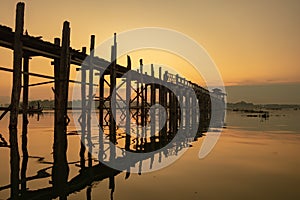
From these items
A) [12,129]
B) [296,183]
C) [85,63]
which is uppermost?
[85,63]

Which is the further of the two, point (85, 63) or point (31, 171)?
point (85, 63)

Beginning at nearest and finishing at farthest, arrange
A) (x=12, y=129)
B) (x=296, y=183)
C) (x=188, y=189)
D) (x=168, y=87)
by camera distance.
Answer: (x=188, y=189), (x=296, y=183), (x=12, y=129), (x=168, y=87)

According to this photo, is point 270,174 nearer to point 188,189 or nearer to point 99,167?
point 188,189

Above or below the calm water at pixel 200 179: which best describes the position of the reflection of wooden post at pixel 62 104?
above

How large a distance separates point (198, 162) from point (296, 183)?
356 cm

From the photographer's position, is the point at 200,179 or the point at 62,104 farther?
the point at 62,104

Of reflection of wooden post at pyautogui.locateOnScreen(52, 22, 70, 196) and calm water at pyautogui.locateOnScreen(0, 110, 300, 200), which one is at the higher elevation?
reflection of wooden post at pyautogui.locateOnScreen(52, 22, 70, 196)

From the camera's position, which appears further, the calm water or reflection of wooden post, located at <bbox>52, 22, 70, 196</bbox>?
reflection of wooden post, located at <bbox>52, 22, 70, 196</bbox>

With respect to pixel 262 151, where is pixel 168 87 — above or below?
above

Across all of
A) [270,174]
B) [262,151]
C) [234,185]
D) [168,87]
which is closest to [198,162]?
[270,174]

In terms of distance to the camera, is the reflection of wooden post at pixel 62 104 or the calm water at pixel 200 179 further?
the reflection of wooden post at pixel 62 104

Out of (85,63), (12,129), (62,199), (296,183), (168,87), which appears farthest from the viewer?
(168,87)

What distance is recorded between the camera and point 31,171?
8625 mm

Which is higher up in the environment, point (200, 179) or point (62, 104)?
point (62, 104)
